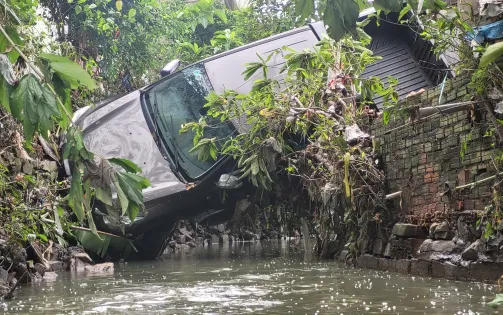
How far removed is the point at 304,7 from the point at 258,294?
12.4ft

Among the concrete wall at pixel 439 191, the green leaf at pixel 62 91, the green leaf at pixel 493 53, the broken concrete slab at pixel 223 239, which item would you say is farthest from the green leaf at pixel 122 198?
A: the broken concrete slab at pixel 223 239

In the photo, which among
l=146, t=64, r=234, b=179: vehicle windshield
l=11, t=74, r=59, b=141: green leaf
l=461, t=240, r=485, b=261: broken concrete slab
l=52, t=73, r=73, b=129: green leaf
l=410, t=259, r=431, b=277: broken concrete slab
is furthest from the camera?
l=146, t=64, r=234, b=179: vehicle windshield

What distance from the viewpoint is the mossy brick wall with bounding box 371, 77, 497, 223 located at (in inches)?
228

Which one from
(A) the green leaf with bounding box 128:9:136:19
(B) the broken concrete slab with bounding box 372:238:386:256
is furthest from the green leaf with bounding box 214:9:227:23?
(B) the broken concrete slab with bounding box 372:238:386:256

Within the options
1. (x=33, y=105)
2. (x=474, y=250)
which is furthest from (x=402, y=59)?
(x=33, y=105)

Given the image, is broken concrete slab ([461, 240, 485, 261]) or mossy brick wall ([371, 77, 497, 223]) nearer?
broken concrete slab ([461, 240, 485, 261])

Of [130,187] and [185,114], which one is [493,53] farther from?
[185,114]

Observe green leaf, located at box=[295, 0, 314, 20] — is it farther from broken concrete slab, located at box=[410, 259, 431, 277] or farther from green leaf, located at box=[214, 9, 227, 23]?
green leaf, located at box=[214, 9, 227, 23]

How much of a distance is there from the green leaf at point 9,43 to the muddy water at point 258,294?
2660 millimetres

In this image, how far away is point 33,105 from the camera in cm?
229

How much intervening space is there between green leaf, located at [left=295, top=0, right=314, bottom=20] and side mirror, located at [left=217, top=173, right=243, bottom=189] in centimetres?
762

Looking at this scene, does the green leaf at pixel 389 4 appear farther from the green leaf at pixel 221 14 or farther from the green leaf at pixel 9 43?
the green leaf at pixel 221 14

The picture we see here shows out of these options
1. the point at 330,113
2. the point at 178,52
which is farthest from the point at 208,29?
the point at 330,113

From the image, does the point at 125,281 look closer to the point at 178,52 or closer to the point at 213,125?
the point at 213,125
